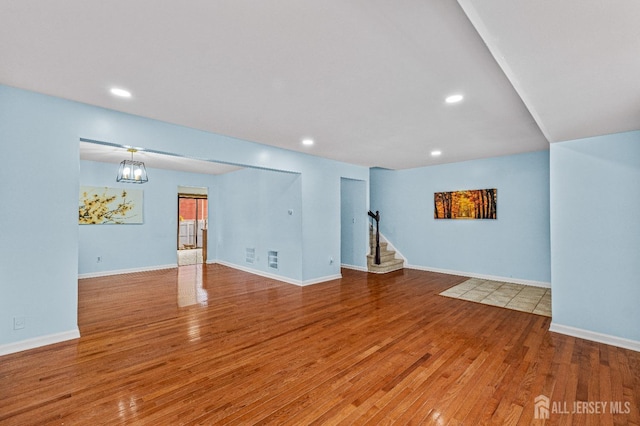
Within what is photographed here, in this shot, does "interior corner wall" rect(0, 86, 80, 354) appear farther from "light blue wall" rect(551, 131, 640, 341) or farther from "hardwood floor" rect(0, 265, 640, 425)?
"light blue wall" rect(551, 131, 640, 341)

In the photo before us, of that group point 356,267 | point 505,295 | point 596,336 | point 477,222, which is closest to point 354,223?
point 356,267

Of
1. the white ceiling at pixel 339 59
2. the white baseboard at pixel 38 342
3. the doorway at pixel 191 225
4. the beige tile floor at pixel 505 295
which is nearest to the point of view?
the white ceiling at pixel 339 59

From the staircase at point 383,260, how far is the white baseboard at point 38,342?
18.5 ft

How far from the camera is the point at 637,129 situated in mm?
3066

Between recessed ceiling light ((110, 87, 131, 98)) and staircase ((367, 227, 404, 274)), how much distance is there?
5885mm

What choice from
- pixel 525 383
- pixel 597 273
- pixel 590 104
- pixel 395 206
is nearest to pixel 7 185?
pixel 525 383

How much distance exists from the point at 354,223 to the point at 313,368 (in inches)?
199

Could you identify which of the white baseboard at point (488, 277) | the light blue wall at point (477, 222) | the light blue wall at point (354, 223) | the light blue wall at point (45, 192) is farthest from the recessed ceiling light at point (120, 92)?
the white baseboard at point (488, 277)

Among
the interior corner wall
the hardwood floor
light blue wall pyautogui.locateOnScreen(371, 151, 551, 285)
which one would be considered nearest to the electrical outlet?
the interior corner wall

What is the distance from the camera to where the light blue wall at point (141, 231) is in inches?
257

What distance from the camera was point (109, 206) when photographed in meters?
6.82

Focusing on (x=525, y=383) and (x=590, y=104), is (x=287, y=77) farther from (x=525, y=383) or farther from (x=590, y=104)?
(x=525, y=383)

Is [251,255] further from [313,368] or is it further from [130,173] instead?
[313,368]

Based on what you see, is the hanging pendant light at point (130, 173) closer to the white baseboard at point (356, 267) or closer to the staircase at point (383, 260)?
the white baseboard at point (356, 267)
